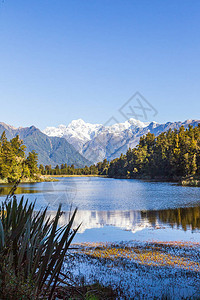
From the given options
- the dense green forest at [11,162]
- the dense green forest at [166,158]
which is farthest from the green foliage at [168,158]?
the dense green forest at [11,162]

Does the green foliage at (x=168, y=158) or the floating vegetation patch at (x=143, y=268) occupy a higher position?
the green foliage at (x=168, y=158)

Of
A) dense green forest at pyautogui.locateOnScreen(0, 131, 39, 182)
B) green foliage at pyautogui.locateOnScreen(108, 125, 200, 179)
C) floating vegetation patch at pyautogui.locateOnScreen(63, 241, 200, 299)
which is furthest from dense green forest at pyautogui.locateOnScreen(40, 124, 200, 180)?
floating vegetation patch at pyautogui.locateOnScreen(63, 241, 200, 299)

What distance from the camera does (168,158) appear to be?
76.2m

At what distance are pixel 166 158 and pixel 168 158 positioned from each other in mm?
1217

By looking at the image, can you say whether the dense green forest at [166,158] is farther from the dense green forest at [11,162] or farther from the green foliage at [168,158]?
the dense green forest at [11,162]

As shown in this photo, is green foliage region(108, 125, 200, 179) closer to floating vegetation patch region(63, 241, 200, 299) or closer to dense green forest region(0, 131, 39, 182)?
dense green forest region(0, 131, 39, 182)

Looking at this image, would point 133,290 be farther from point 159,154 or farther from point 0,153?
point 159,154

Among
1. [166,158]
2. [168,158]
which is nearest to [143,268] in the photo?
[168,158]

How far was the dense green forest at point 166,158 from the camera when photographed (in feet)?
206

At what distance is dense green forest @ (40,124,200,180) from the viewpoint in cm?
6288

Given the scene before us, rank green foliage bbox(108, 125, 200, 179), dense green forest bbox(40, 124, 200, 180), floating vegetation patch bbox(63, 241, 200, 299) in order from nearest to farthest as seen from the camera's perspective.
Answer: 1. floating vegetation patch bbox(63, 241, 200, 299)
2. green foliage bbox(108, 125, 200, 179)
3. dense green forest bbox(40, 124, 200, 180)

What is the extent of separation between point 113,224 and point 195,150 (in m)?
51.1

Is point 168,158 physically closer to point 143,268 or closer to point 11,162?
point 11,162

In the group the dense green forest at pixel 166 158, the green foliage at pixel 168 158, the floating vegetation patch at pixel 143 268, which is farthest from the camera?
the dense green forest at pixel 166 158
